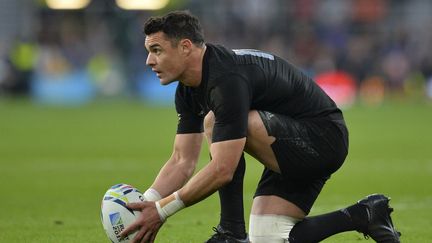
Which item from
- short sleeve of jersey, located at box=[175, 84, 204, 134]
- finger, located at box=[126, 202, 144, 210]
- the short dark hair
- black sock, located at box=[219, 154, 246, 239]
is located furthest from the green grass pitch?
the short dark hair

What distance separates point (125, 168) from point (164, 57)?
21.6 ft

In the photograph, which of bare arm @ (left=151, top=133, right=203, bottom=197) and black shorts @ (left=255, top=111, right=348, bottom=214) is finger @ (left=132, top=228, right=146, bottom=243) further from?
black shorts @ (left=255, top=111, right=348, bottom=214)

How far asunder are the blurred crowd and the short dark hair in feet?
67.3

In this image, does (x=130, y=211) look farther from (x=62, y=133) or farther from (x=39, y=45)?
(x=39, y=45)

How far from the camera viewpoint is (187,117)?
6.71m

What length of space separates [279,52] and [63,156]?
17.0 m

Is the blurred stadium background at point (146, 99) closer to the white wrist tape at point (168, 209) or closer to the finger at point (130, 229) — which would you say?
the finger at point (130, 229)

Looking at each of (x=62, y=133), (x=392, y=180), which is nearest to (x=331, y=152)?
(x=392, y=180)

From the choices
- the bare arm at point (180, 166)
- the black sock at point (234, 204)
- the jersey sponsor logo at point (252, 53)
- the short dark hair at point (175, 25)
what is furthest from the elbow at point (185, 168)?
the short dark hair at point (175, 25)

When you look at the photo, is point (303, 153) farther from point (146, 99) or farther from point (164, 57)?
point (146, 99)

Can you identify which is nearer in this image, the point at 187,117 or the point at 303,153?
the point at 303,153

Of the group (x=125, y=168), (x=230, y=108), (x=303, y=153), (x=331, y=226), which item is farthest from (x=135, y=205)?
(x=125, y=168)

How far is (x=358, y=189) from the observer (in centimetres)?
1070

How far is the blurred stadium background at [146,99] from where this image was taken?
370 inches
